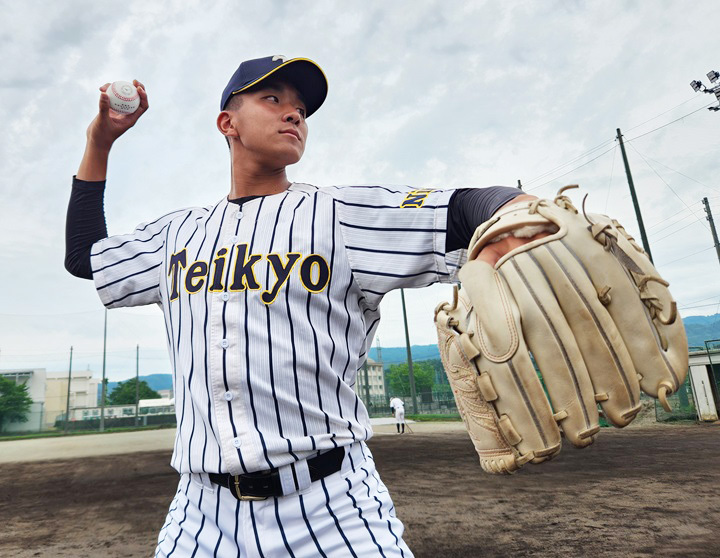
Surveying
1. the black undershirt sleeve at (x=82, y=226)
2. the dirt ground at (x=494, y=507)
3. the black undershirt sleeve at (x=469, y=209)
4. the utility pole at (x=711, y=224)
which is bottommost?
the dirt ground at (x=494, y=507)

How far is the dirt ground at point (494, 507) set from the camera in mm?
3379

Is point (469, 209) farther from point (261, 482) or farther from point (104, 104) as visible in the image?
point (104, 104)

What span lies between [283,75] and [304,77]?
6cm

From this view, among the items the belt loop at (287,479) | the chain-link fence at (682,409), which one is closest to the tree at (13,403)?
the chain-link fence at (682,409)

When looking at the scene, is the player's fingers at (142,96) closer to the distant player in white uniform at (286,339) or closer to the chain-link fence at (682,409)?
the distant player in white uniform at (286,339)

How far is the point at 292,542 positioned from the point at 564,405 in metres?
0.64

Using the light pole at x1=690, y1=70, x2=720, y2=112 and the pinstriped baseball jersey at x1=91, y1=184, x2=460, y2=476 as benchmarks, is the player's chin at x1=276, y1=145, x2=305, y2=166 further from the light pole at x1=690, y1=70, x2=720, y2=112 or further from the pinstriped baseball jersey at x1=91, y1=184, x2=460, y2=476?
the light pole at x1=690, y1=70, x2=720, y2=112

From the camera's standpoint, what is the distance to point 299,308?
1267mm

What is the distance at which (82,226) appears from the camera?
66.0 inches

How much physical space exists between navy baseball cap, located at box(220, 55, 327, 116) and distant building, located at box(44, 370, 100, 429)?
49139 mm

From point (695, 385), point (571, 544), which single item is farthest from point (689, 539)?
point (695, 385)

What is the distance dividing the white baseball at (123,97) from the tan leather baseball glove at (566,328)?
125cm

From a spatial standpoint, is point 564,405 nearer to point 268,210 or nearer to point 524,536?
point 268,210

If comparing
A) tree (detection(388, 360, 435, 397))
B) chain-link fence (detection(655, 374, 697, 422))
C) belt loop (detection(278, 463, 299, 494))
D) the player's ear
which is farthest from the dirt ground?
tree (detection(388, 360, 435, 397))
